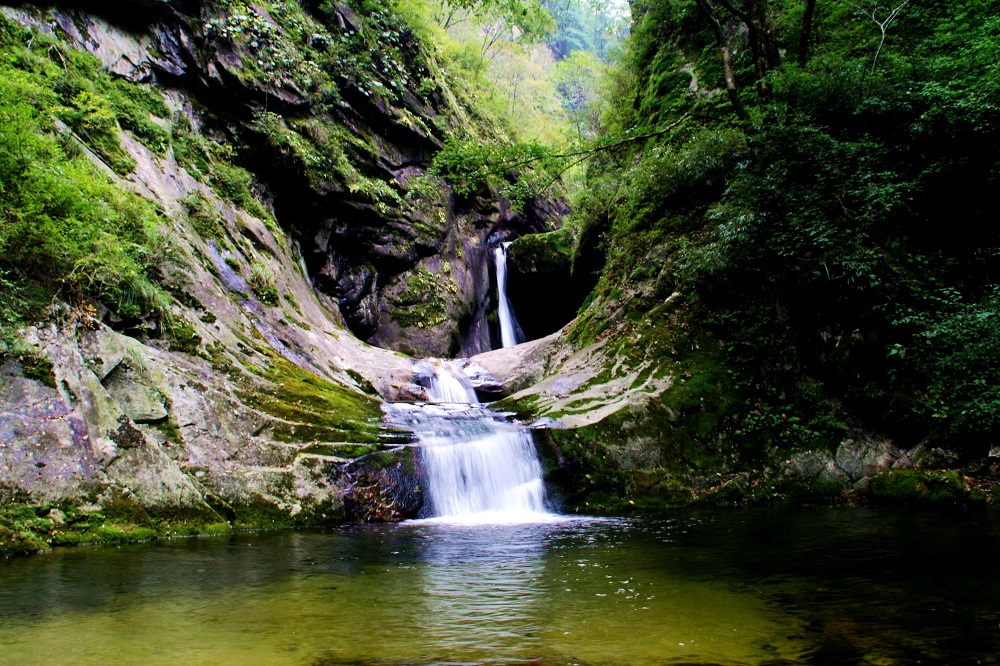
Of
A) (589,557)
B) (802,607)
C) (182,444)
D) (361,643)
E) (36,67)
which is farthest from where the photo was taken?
(36,67)

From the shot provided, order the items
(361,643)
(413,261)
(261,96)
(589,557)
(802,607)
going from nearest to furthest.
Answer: (361,643)
(802,607)
(589,557)
(261,96)
(413,261)

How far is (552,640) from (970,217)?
10383mm

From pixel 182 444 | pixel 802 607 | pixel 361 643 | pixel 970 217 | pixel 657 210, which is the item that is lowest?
pixel 802 607

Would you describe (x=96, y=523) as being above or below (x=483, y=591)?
above

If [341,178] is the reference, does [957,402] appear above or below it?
below

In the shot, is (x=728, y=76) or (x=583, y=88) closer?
(x=728, y=76)

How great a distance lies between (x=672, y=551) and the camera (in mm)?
5336

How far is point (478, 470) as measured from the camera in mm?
8977

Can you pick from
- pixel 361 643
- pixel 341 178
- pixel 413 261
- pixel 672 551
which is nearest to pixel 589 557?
pixel 672 551

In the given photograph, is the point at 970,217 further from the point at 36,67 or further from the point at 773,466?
the point at 36,67

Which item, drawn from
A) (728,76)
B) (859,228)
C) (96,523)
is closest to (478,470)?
(96,523)

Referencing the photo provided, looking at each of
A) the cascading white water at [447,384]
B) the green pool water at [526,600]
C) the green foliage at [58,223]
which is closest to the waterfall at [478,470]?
the green pool water at [526,600]

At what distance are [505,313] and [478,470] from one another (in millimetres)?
15832

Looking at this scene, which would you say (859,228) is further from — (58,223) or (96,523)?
(58,223)
